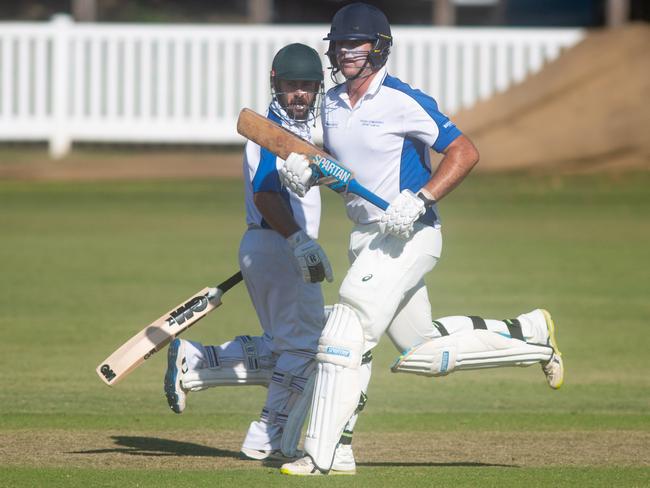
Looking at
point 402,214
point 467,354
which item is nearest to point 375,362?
point 467,354

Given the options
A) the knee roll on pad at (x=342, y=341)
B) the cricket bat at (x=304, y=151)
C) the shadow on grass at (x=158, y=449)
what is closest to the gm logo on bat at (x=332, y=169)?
the cricket bat at (x=304, y=151)

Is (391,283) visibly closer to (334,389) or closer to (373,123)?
(334,389)

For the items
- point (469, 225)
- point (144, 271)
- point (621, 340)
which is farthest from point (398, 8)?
point (621, 340)

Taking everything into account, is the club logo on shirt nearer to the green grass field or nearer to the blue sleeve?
the blue sleeve

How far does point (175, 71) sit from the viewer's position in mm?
22281

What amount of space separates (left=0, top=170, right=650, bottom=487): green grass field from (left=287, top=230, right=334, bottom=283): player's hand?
2.92ft

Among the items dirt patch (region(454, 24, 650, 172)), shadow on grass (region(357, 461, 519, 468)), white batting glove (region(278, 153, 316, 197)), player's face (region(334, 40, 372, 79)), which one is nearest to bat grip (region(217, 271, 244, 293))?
white batting glove (region(278, 153, 316, 197))

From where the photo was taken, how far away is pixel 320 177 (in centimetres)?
593

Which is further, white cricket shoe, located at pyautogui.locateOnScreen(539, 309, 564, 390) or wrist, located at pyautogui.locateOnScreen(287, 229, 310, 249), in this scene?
white cricket shoe, located at pyautogui.locateOnScreen(539, 309, 564, 390)

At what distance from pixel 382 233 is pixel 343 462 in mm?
1029

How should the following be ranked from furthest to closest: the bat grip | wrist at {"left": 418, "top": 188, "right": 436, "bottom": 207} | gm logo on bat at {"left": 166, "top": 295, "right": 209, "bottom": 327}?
the bat grip
gm logo on bat at {"left": 166, "top": 295, "right": 209, "bottom": 327}
wrist at {"left": 418, "top": 188, "right": 436, "bottom": 207}

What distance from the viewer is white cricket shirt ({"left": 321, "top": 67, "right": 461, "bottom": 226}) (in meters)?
6.02

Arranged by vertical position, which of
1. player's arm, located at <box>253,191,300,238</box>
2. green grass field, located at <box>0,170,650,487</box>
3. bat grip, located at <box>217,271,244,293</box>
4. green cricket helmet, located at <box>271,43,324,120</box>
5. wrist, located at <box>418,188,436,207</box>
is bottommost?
green grass field, located at <box>0,170,650,487</box>

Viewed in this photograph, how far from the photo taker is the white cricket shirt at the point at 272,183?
20.6ft
